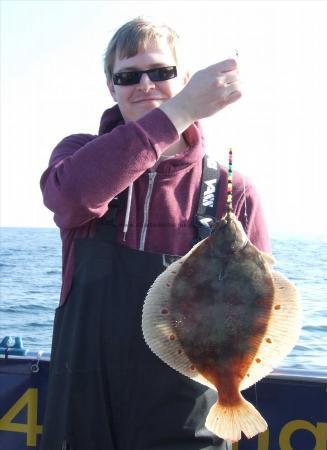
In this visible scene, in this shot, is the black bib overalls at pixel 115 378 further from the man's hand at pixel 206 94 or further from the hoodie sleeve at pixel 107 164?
the man's hand at pixel 206 94

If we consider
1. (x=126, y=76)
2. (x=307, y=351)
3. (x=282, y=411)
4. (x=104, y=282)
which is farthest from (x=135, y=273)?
(x=307, y=351)

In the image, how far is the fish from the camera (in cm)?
220

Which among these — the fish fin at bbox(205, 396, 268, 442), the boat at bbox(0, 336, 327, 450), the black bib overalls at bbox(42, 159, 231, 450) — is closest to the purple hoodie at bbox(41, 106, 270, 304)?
the black bib overalls at bbox(42, 159, 231, 450)

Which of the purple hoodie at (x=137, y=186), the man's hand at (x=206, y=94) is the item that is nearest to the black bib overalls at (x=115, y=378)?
the purple hoodie at (x=137, y=186)

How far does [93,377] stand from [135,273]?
18.7 inches

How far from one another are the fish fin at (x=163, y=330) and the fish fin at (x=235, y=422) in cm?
12

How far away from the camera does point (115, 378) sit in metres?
2.41

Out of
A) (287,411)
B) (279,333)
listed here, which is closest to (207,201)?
(279,333)

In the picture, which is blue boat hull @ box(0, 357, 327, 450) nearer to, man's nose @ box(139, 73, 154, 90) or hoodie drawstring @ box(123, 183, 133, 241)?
hoodie drawstring @ box(123, 183, 133, 241)

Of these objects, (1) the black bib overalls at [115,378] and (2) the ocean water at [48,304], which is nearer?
(1) the black bib overalls at [115,378]

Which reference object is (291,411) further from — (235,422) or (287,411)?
(235,422)

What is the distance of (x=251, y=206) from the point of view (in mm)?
2658

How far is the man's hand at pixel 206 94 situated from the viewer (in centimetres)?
221

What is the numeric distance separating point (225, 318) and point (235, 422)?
0.39m
